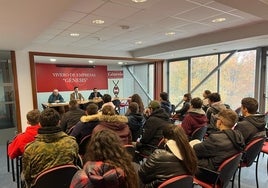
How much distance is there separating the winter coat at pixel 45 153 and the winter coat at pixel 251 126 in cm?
204

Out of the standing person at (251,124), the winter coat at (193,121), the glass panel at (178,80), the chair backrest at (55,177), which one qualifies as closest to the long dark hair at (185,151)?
the chair backrest at (55,177)

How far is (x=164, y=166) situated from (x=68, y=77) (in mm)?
8682

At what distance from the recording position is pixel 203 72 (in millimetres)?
7469

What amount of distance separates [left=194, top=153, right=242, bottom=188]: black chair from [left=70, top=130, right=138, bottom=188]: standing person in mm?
1038

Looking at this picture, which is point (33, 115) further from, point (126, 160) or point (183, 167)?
point (183, 167)

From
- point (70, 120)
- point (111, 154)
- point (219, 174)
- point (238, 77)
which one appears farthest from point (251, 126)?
point (238, 77)

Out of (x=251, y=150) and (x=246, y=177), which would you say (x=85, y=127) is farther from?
(x=246, y=177)

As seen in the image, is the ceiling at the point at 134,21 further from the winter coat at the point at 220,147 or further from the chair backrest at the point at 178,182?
the chair backrest at the point at 178,182

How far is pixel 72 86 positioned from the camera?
31.3 feet

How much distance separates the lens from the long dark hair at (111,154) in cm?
128

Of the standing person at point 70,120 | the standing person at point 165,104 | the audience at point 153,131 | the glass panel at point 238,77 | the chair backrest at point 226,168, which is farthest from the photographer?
the glass panel at point 238,77

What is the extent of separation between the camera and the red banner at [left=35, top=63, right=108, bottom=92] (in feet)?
28.7

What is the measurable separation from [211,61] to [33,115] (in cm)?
636

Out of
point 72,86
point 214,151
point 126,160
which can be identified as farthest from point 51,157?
point 72,86
